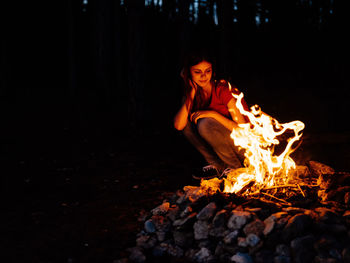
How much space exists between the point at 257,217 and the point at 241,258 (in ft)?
1.45

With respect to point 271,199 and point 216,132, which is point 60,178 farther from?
point 271,199

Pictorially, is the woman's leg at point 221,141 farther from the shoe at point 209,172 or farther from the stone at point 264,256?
the stone at point 264,256

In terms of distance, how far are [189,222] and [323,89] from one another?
13.7 metres

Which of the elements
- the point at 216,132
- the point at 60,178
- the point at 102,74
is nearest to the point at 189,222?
the point at 216,132

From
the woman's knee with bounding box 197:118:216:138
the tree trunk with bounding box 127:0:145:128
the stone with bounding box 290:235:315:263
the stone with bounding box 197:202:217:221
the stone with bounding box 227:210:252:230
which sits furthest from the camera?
the tree trunk with bounding box 127:0:145:128

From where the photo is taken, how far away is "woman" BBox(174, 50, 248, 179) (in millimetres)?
4691

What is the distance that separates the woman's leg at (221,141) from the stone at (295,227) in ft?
6.12

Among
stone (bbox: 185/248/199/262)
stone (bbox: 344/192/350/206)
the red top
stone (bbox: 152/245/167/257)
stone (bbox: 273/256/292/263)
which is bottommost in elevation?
stone (bbox: 152/245/167/257)

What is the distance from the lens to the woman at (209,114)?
4.69 metres

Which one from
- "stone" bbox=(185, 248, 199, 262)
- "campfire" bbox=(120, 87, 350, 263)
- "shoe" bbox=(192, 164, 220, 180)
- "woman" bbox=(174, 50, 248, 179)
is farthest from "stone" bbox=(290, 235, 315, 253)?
"shoe" bbox=(192, 164, 220, 180)

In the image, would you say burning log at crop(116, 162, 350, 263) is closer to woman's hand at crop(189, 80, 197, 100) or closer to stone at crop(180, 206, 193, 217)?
stone at crop(180, 206, 193, 217)

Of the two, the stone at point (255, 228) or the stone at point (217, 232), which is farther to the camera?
the stone at point (217, 232)

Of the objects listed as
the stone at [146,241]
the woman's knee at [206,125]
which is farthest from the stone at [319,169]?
the stone at [146,241]

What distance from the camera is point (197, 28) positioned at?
96.5ft
